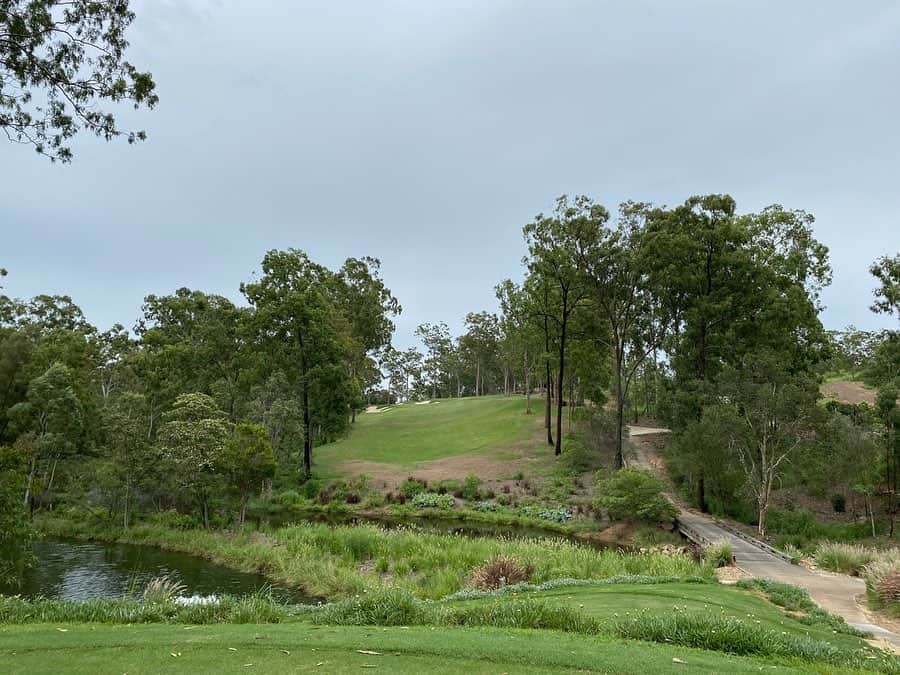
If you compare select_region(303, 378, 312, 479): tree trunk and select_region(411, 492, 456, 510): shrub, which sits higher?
select_region(303, 378, 312, 479): tree trunk

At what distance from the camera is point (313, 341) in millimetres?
42562

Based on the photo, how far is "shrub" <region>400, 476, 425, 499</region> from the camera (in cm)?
3547

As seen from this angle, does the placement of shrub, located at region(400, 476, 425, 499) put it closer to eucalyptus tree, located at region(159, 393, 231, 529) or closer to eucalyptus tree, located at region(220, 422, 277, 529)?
eucalyptus tree, located at region(220, 422, 277, 529)

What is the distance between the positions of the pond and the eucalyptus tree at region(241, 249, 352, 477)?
1796cm

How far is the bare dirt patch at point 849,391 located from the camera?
1874 inches

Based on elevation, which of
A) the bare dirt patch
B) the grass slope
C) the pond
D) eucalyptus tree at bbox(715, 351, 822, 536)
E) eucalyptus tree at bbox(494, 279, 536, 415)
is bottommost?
the pond

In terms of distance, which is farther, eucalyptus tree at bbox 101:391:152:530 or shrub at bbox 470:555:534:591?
eucalyptus tree at bbox 101:391:152:530

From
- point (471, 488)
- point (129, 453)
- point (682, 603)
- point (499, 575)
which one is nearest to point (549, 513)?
point (471, 488)

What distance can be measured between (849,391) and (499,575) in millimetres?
53084

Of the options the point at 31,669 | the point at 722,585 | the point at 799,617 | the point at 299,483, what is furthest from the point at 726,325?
the point at 31,669

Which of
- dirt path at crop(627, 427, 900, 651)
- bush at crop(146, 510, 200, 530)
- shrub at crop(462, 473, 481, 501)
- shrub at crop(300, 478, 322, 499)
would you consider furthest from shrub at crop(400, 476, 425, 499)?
dirt path at crop(627, 427, 900, 651)

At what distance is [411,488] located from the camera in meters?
36.0

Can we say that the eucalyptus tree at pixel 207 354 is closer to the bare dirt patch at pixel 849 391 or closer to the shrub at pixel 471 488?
the shrub at pixel 471 488

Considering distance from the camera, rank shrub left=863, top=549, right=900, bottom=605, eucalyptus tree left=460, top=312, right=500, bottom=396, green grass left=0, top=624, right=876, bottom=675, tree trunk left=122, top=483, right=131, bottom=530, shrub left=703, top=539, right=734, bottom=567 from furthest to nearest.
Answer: eucalyptus tree left=460, top=312, right=500, bottom=396 < tree trunk left=122, top=483, right=131, bottom=530 < shrub left=703, top=539, right=734, bottom=567 < shrub left=863, top=549, right=900, bottom=605 < green grass left=0, top=624, right=876, bottom=675
